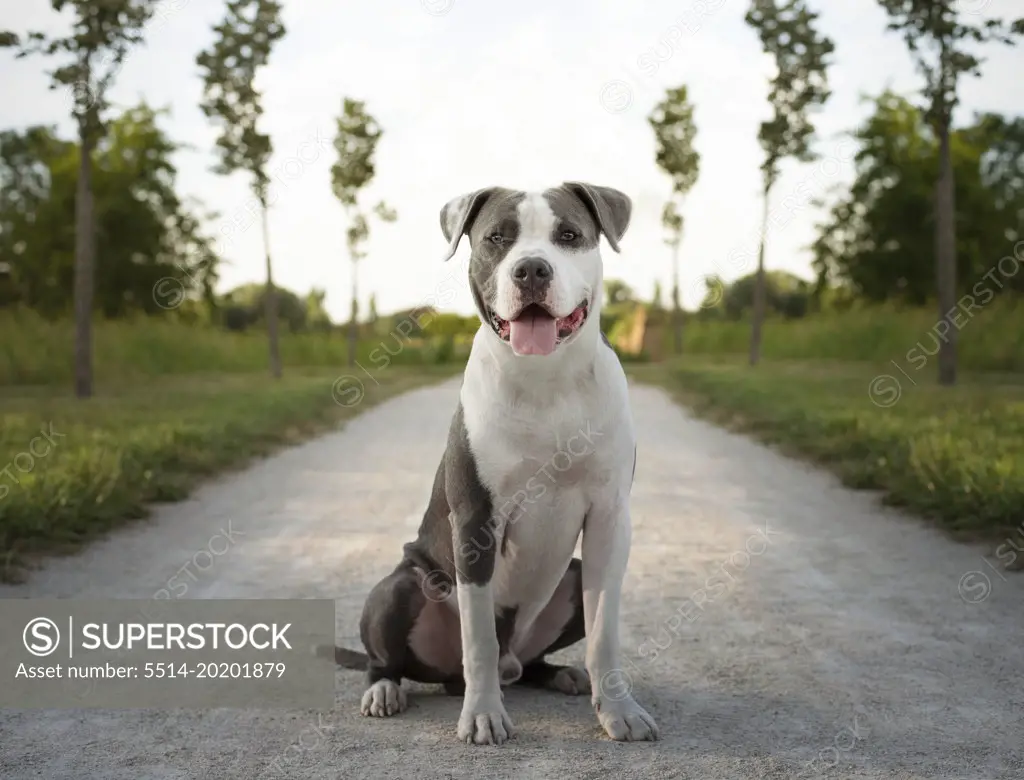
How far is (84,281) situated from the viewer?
59.0 ft

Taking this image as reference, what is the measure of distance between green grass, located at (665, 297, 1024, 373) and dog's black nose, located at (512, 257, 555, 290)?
1793cm

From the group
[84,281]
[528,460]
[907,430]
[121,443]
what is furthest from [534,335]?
[84,281]

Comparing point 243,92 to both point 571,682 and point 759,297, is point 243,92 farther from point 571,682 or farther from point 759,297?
point 571,682

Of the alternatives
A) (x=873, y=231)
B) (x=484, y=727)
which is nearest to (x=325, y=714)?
(x=484, y=727)

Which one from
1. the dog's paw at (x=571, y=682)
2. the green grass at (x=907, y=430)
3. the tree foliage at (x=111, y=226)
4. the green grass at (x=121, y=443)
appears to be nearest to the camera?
the dog's paw at (x=571, y=682)

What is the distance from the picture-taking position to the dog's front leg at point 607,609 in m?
3.59

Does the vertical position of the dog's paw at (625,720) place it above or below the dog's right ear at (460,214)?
below

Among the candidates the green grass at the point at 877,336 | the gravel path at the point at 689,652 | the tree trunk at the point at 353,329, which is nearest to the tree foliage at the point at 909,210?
the green grass at the point at 877,336

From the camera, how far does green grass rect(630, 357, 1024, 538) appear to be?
24.0 feet

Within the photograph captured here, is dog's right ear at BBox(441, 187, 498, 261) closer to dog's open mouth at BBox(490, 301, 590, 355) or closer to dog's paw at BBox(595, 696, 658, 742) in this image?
dog's open mouth at BBox(490, 301, 590, 355)

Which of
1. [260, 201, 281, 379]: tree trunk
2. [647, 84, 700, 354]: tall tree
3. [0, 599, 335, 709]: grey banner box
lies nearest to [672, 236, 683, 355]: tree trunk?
[647, 84, 700, 354]: tall tree

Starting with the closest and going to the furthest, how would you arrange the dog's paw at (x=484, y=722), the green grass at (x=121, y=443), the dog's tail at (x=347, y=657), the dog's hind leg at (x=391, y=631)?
the dog's paw at (x=484, y=722), the dog's hind leg at (x=391, y=631), the dog's tail at (x=347, y=657), the green grass at (x=121, y=443)

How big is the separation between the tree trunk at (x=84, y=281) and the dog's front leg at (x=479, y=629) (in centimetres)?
1597

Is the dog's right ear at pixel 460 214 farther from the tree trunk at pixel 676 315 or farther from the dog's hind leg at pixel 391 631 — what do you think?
the tree trunk at pixel 676 315
